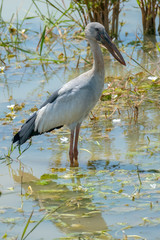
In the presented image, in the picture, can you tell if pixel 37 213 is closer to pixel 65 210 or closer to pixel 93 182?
pixel 65 210

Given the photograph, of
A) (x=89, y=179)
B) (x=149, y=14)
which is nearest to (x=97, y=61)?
(x=89, y=179)

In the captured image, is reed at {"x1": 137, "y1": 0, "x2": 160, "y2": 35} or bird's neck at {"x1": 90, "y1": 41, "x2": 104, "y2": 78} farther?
reed at {"x1": 137, "y1": 0, "x2": 160, "y2": 35}

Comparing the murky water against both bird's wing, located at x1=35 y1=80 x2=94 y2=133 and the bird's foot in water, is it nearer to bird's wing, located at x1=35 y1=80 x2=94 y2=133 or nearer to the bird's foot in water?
the bird's foot in water

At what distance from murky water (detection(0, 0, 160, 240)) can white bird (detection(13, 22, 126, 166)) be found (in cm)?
30

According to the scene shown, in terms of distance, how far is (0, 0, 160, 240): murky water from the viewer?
4164 millimetres

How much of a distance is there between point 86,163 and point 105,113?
1.13m

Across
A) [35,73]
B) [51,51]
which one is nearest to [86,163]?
[35,73]

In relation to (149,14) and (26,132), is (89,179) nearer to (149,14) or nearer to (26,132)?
(26,132)

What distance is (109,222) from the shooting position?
166 inches

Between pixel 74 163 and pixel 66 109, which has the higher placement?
pixel 66 109

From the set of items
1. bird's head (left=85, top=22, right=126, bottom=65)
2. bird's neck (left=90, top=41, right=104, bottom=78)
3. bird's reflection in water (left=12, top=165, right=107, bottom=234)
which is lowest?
bird's reflection in water (left=12, top=165, right=107, bottom=234)

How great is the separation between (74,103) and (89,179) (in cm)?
88

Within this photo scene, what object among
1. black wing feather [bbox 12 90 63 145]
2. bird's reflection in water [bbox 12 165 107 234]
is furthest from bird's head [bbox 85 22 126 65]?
bird's reflection in water [bbox 12 165 107 234]

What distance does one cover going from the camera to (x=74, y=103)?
18.4 feet
